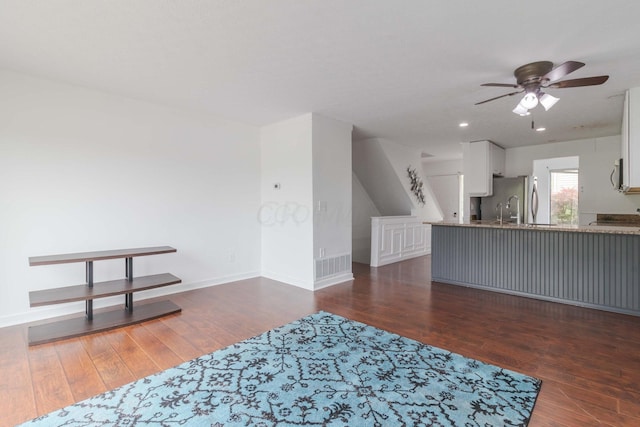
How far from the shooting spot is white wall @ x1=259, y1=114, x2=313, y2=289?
4.54 m

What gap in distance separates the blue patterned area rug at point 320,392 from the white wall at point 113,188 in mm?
2126

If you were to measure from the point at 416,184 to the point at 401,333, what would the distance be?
471cm

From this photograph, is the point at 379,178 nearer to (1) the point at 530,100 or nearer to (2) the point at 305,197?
(2) the point at 305,197

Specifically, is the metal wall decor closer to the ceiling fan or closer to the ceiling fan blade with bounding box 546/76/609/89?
the ceiling fan

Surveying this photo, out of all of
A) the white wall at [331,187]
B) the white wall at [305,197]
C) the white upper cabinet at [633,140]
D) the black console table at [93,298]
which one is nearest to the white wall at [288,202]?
the white wall at [305,197]

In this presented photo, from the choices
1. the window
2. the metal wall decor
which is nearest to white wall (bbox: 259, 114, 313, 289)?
the metal wall decor

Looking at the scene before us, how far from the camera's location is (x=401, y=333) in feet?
9.70

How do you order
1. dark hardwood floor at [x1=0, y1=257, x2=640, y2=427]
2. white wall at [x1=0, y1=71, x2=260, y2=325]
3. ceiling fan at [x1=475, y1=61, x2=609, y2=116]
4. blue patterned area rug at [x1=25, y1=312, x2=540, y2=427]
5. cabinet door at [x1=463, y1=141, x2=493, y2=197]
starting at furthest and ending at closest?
cabinet door at [x1=463, y1=141, x2=493, y2=197] → white wall at [x1=0, y1=71, x2=260, y2=325] → ceiling fan at [x1=475, y1=61, x2=609, y2=116] → dark hardwood floor at [x1=0, y1=257, x2=640, y2=427] → blue patterned area rug at [x1=25, y1=312, x2=540, y2=427]

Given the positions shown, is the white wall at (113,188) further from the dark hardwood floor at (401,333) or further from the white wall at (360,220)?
the white wall at (360,220)

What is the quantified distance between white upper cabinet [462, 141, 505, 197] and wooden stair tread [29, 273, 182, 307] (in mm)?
5629

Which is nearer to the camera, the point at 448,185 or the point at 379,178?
the point at 379,178

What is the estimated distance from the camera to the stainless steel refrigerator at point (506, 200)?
613 centimetres

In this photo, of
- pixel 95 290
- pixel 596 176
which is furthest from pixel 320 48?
pixel 596 176

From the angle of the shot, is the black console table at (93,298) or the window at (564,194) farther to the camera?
the window at (564,194)
